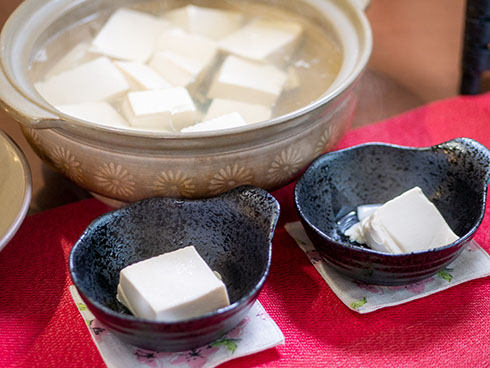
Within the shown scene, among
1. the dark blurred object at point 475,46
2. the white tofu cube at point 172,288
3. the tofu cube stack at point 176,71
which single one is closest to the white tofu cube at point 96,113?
the tofu cube stack at point 176,71

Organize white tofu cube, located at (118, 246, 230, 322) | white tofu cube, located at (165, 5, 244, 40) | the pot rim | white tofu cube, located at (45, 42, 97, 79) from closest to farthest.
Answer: white tofu cube, located at (118, 246, 230, 322), the pot rim, white tofu cube, located at (45, 42, 97, 79), white tofu cube, located at (165, 5, 244, 40)

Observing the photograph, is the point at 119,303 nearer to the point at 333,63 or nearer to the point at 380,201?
the point at 380,201

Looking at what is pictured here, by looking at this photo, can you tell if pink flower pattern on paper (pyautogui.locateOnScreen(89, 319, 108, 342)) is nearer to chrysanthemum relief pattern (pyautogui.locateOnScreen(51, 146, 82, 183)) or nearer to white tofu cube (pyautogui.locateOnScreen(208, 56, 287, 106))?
chrysanthemum relief pattern (pyautogui.locateOnScreen(51, 146, 82, 183))

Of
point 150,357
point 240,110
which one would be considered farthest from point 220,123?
point 150,357

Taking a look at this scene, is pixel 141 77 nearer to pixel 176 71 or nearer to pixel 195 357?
pixel 176 71

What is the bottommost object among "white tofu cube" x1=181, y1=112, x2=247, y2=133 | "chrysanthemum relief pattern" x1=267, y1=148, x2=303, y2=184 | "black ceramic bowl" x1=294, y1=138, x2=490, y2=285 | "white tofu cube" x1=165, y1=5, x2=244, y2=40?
"black ceramic bowl" x1=294, y1=138, x2=490, y2=285

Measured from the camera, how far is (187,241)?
105 centimetres

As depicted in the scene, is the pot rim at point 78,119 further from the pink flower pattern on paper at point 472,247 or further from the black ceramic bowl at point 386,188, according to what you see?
the pink flower pattern on paper at point 472,247

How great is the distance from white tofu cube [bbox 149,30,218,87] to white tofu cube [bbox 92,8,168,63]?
1.1 inches

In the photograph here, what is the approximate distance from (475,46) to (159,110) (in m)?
0.87

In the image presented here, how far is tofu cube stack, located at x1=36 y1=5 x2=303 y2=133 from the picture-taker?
3.77ft

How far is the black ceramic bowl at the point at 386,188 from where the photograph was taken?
0.97 meters

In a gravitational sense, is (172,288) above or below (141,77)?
below

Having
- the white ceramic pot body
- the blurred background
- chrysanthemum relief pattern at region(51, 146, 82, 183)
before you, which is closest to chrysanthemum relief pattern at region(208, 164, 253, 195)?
the white ceramic pot body
